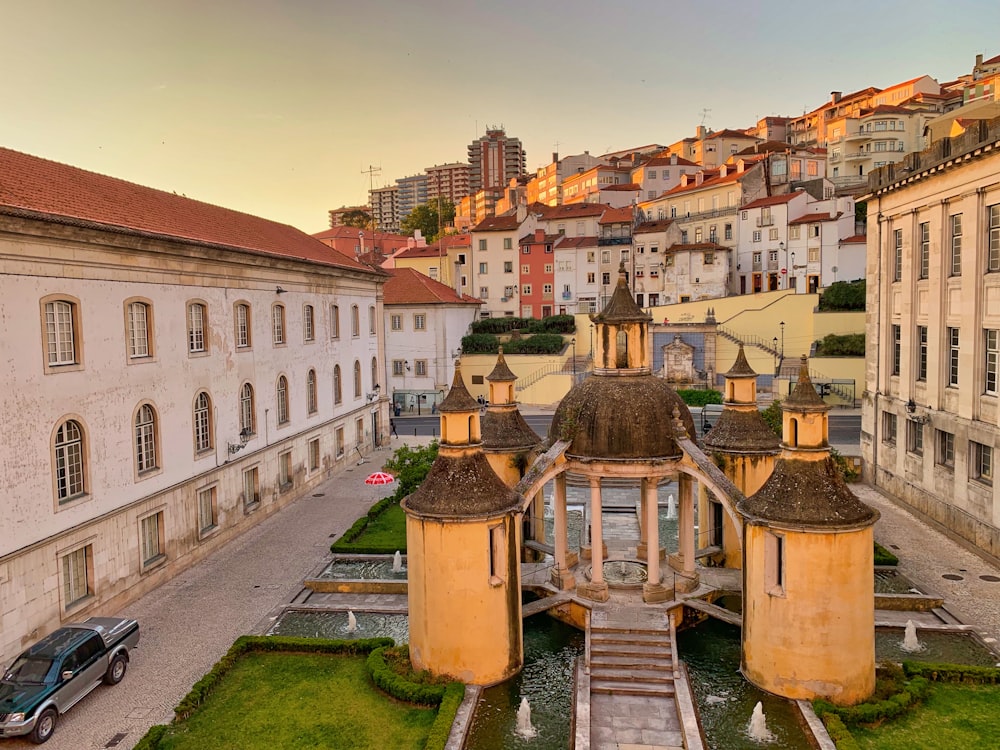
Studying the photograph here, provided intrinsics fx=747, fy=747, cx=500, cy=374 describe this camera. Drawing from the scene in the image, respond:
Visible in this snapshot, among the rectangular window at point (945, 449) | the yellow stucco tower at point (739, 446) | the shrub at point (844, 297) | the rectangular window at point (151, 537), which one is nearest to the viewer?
the yellow stucco tower at point (739, 446)

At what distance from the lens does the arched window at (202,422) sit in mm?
28438

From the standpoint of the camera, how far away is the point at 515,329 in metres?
68.8

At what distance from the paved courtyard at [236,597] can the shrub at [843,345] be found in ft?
79.1

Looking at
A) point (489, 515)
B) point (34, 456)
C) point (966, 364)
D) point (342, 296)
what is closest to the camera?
point (489, 515)

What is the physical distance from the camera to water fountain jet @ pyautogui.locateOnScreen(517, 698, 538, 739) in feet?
52.4

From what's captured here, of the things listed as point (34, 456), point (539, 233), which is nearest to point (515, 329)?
point (539, 233)

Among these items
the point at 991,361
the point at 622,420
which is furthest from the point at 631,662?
the point at 991,361

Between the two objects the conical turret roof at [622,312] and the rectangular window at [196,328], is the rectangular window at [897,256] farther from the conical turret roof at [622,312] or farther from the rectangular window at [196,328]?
the rectangular window at [196,328]

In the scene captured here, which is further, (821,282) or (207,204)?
(821,282)

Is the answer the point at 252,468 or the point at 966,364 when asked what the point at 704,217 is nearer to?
the point at 966,364

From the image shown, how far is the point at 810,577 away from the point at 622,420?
20.6 ft

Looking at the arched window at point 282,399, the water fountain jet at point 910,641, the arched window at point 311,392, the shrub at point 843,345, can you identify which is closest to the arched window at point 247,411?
the arched window at point 282,399

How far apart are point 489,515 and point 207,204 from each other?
26704 millimetres

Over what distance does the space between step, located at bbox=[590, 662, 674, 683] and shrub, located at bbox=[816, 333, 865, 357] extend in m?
46.0
